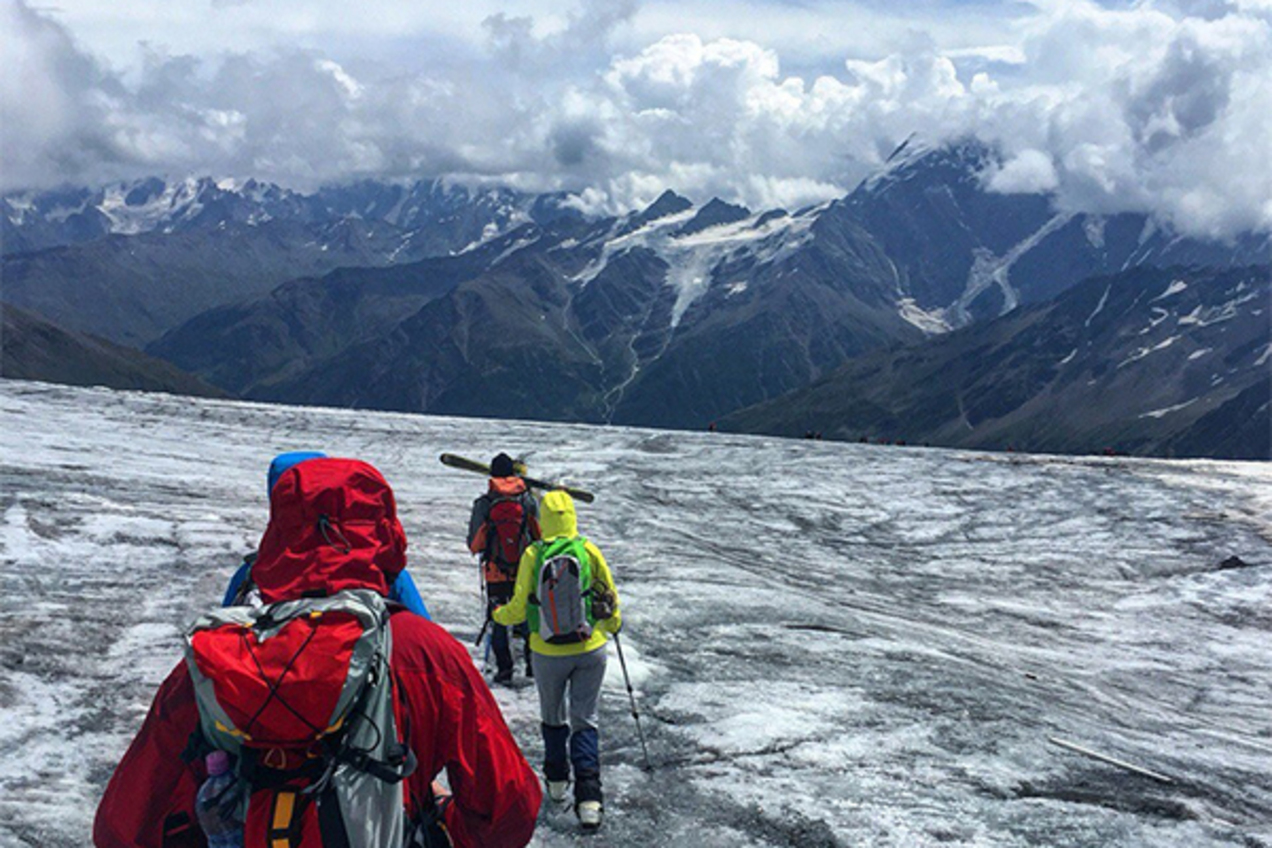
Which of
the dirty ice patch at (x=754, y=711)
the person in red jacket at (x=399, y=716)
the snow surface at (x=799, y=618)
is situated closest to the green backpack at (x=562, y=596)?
the snow surface at (x=799, y=618)

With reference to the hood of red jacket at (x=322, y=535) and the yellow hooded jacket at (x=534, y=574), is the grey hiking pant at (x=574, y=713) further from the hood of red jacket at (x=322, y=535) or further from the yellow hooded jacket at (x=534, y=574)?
the hood of red jacket at (x=322, y=535)

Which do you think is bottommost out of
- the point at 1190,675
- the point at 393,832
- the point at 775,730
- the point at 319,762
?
the point at 1190,675

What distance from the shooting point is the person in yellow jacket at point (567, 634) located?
8.74 meters

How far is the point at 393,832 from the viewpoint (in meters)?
4.18

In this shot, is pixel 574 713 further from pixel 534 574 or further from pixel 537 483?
pixel 537 483

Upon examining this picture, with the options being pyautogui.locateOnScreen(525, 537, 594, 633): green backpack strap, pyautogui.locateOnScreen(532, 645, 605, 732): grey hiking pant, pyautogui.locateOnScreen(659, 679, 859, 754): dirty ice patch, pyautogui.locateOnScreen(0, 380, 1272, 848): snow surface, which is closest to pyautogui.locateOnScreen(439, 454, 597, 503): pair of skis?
pyautogui.locateOnScreen(525, 537, 594, 633): green backpack strap

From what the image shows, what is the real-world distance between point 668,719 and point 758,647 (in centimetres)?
365

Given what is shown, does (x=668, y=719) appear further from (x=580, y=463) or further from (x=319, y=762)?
(x=580, y=463)

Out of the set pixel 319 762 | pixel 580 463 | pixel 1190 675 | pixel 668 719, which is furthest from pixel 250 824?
pixel 580 463

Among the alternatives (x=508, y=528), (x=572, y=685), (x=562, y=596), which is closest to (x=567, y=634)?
(x=562, y=596)

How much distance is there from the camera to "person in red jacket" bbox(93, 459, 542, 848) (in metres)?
4.14

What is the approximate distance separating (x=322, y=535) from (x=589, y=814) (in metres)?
5.35

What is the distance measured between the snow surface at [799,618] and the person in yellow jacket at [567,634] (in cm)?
52

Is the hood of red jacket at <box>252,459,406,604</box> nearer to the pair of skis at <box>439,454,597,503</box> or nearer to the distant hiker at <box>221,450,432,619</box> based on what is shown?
the distant hiker at <box>221,450,432,619</box>
